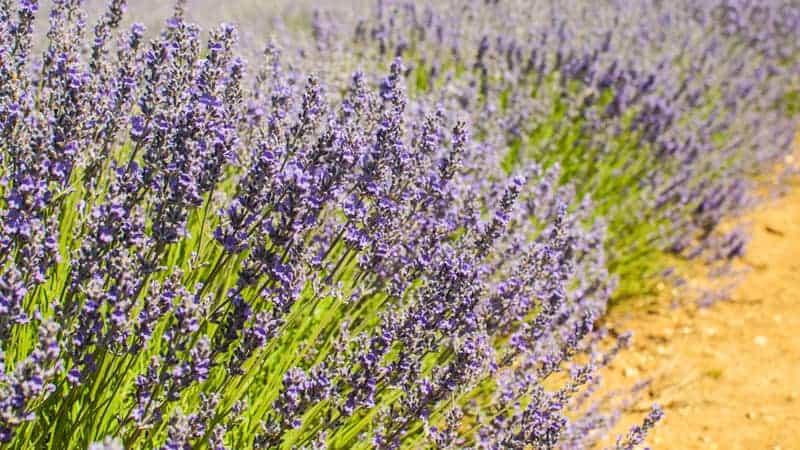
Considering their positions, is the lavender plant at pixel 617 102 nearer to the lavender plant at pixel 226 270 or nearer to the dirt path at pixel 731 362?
the dirt path at pixel 731 362

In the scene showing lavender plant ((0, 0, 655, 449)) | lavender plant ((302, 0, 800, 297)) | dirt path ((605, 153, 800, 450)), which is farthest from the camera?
lavender plant ((302, 0, 800, 297))

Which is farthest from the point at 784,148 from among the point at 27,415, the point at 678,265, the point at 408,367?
the point at 27,415

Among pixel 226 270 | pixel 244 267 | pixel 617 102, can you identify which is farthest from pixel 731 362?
pixel 244 267

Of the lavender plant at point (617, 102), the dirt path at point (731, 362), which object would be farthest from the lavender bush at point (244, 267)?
the lavender plant at point (617, 102)

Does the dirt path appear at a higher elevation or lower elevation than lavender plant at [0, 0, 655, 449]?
lower

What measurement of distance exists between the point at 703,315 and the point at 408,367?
312 centimetres

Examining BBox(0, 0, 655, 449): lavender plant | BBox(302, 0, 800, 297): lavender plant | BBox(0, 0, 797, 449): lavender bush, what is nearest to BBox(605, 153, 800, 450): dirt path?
BBox(302, 0, 800, 297): lavender plant

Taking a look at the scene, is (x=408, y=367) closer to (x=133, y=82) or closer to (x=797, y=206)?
(x=133, y=82)

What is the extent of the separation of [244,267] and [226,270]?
0.51m

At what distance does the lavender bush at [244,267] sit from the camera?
5.54 ft

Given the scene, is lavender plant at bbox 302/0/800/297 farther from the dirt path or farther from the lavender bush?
the lavender bush

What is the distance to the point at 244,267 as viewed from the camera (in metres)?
1.87

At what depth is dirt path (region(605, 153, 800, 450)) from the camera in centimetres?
358

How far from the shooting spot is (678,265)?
5.05 meters
